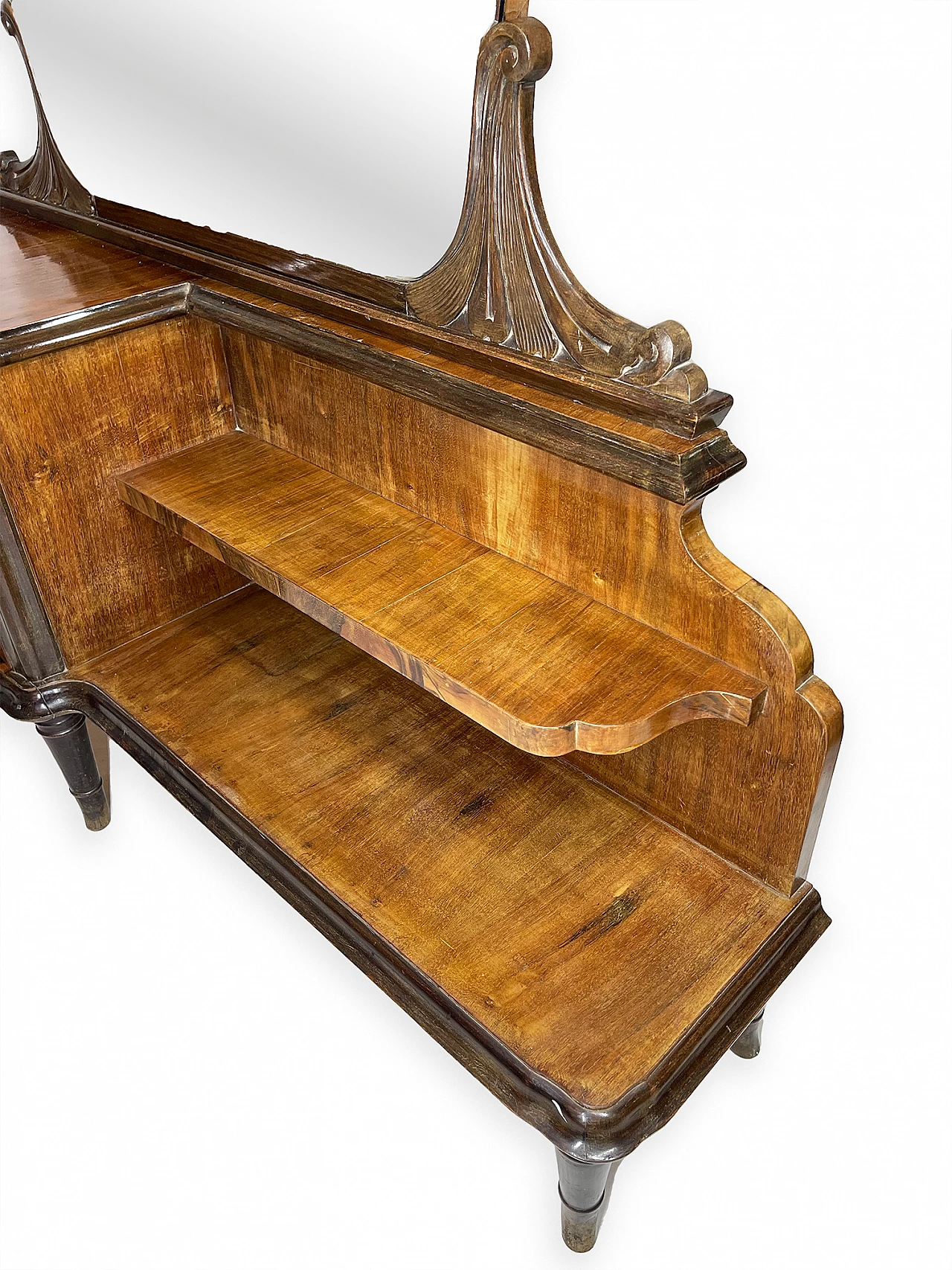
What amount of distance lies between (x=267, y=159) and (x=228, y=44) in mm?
150

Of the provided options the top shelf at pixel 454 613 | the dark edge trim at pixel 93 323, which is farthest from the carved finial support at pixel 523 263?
the dark edge trim at pixel 93 323

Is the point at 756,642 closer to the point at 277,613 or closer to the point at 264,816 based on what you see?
the point at 264,816

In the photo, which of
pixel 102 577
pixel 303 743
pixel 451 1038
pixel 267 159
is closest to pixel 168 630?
pixel 102 577

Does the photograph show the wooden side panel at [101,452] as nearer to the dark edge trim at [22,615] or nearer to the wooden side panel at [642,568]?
the dark edge trim at [22,615]

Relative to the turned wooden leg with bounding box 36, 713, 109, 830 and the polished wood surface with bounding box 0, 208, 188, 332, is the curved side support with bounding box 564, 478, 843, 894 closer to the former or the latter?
the polished wood surface with bounding box 0, 208, 188, 332

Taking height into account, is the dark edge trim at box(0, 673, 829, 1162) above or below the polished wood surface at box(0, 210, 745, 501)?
below

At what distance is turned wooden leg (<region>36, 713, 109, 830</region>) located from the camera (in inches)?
64.8

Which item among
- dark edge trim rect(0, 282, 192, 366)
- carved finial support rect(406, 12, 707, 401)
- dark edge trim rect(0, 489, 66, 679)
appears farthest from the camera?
dark edge trim rect(0, 489, 66, 679)

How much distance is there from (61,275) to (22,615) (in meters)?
0.51

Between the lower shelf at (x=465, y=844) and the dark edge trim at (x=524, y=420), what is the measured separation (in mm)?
521

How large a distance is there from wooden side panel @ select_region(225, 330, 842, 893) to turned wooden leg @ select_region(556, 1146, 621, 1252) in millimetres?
380

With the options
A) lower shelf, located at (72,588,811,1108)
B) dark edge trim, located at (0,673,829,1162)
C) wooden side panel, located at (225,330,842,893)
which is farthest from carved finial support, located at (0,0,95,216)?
dark edge trim, located at (0,673,829,1162)

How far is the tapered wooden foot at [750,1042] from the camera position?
1381 millimetres

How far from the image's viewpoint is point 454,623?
3.66 feet
